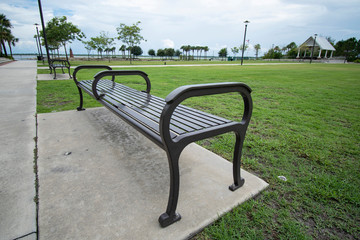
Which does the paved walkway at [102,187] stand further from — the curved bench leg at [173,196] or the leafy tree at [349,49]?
the leafy tree at [349,49]

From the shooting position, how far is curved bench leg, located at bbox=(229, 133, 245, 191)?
157 centimetres

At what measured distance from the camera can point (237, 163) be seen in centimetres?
163

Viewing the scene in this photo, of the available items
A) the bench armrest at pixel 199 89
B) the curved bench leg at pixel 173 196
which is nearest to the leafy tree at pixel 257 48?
the bench armrest at pixel 199 89

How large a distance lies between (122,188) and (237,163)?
39.4 inches

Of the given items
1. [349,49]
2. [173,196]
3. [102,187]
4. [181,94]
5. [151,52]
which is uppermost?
[349,49]

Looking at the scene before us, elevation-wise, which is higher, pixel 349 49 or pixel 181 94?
pixel 349 49

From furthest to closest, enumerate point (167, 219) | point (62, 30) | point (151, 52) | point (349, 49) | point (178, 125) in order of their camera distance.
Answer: point (151, 52), point (349, 49), point (62, 30), point (178, 125), point (167, 219)

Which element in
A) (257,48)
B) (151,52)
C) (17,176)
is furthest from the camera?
(151,52)

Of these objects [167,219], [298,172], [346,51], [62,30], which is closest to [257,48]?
[346,51]

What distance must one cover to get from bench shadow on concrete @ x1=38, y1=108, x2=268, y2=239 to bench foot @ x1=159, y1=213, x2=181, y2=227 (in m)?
0.03

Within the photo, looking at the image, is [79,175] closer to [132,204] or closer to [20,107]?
[132,204]

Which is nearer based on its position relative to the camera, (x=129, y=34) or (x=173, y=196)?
(x=173, y=196)

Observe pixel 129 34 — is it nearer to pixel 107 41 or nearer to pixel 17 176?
pixel 107 41

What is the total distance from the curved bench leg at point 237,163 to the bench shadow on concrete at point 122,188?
0.05 m
